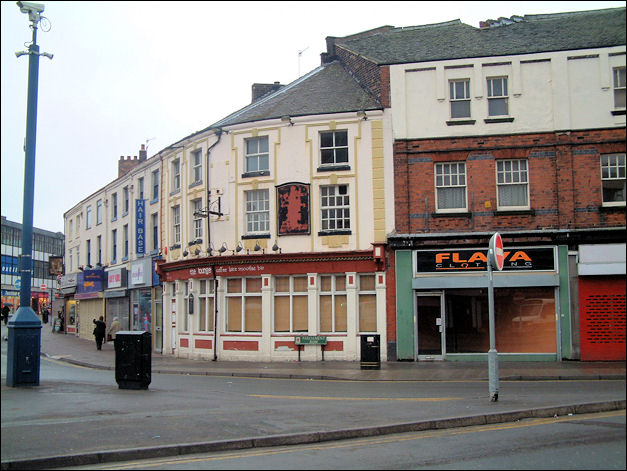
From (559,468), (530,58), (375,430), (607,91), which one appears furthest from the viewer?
(530,58)

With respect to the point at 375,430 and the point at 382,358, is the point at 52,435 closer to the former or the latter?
the point at 375,430

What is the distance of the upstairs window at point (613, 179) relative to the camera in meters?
6.44

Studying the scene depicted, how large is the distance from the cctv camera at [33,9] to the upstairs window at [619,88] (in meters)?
11.6

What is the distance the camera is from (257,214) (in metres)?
26.8

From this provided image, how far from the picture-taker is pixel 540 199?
22781mm

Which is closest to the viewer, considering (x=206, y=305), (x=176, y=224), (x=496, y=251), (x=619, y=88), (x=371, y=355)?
(x=619, y=88)

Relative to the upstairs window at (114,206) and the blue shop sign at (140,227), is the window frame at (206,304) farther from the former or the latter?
the upstairs window at (114,206)

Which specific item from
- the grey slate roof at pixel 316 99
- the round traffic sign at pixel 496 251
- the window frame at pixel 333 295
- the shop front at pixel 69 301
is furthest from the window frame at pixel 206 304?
the shop front at pixel 69 301

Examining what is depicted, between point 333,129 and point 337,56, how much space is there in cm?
685

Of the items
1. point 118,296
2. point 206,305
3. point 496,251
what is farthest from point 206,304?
point 496,251

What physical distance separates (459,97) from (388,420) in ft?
52.0

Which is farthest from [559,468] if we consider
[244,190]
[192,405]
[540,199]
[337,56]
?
[337,56]

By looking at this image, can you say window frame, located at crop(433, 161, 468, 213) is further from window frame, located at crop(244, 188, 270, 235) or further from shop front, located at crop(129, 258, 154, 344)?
shop front, located at crop(129, 258, 154, 344)

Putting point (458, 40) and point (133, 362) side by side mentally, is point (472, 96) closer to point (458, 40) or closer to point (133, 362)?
point (458, 40)
